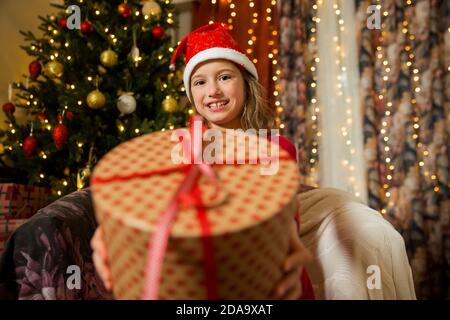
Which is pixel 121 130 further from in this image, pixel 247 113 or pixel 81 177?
pixel 247 113

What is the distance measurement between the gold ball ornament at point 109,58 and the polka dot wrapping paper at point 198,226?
2005mm

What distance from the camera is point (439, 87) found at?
7.89ft

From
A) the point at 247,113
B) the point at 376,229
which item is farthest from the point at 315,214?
the point at 247,113

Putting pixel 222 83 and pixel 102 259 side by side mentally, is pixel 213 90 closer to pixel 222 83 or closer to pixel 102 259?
pixel 222 83

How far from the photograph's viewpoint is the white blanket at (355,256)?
1.00 meters

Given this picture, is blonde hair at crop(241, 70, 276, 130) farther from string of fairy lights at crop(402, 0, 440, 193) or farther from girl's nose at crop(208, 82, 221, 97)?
string of fairy lights at crop(402, 0, 440, 193)

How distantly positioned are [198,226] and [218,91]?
94cm

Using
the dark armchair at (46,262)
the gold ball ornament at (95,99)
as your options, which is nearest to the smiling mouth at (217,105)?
the dark armchair at (46,262)

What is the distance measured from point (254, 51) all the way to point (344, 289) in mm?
2367

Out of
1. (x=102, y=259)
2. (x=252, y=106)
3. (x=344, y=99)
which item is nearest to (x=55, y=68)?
(x=252, y=106)

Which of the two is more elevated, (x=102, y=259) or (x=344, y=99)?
(x=344, y=99)

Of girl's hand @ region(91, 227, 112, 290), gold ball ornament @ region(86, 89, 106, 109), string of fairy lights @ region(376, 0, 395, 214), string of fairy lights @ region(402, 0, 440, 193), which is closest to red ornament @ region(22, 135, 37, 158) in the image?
gold ball ornament @ region(86, 89, 106, 109)

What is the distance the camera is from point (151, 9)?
2.56 metres

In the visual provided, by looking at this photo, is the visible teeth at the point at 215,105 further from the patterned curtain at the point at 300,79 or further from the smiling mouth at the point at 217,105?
the patterned curtain at the point at 300,79
